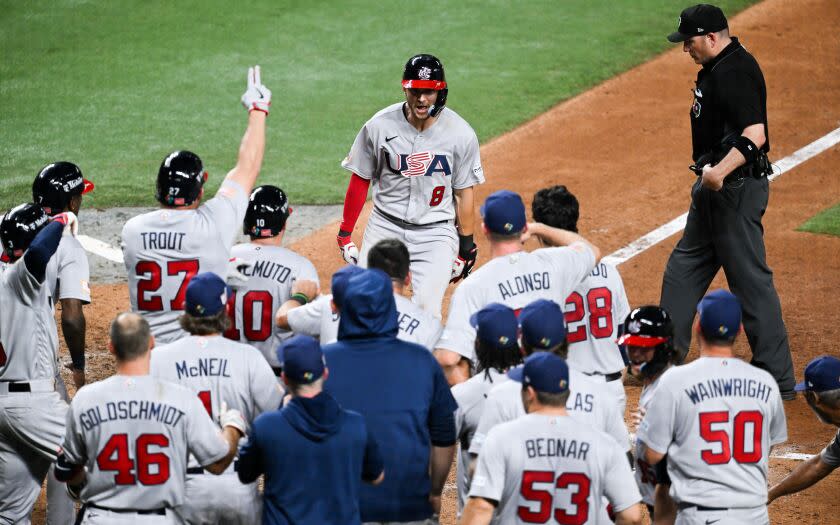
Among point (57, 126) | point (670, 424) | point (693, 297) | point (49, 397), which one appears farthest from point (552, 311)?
point (57, 126)

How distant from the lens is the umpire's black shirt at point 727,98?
7562mm

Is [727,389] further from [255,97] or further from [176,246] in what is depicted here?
[255,97]

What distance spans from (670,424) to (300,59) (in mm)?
10703

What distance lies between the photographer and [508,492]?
4480 millimetres

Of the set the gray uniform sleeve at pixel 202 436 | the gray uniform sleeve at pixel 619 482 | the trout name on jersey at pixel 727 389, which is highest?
the trout name on jersey at pixel 727 389

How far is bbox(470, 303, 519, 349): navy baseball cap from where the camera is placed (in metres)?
4.92

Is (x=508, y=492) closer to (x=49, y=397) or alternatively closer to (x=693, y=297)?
(x=49, y=397)

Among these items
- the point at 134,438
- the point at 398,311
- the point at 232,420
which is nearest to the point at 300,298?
the point at 398,311

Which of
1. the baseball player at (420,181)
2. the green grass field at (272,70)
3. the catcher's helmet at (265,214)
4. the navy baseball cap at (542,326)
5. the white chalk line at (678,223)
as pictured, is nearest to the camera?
the navy baseball cap at (542,326)

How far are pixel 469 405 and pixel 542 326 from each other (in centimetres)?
56

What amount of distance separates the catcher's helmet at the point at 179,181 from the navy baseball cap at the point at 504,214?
4.74 ft

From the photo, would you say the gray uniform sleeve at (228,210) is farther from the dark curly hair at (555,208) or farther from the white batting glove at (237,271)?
the dark curly hair at (555,208)

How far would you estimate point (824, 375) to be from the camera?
541cm

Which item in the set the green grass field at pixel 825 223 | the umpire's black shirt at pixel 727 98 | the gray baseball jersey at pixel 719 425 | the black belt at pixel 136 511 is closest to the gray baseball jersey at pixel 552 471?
the gray baseball jersey at pixel 719 425
